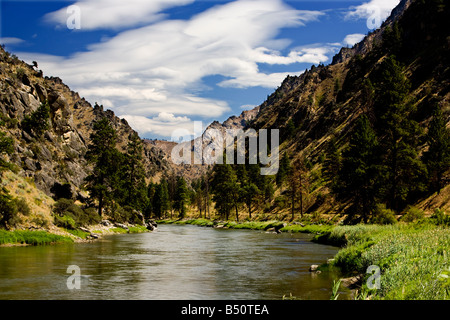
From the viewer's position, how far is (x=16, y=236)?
3525 cm

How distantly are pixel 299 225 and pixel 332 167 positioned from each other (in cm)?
2665

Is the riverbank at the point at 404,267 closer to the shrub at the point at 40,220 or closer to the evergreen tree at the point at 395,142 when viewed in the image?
the shrub at the point at 40,220

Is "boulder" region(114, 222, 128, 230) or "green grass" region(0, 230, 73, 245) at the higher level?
"green grass" region(0, 230, 73, 245)

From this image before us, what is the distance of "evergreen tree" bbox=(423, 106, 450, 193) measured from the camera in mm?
53156

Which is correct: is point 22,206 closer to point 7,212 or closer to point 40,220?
point 40,220

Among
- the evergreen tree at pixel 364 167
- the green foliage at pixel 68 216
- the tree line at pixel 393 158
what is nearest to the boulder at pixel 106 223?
the green foliage at pixel 68 216

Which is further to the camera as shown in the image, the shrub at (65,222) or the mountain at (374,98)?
the mountain at (374,98)

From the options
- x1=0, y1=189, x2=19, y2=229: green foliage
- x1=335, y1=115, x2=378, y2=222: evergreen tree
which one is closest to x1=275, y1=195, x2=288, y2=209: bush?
x1=335, y1=115, x2=378, y2=222: evergreen tree

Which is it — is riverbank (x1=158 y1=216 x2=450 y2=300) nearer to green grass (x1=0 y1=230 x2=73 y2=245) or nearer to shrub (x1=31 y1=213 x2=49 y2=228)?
green grass (x1=0 y1=230 x2=73 y2=245)

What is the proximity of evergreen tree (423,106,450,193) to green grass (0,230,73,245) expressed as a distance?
163 feet

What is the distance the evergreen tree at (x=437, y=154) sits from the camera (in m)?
53.2

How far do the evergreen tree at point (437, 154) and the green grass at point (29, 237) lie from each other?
163ft

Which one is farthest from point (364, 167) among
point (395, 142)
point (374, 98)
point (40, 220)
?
point (374, 98)

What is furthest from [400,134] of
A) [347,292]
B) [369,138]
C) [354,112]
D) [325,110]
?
[325,110]
